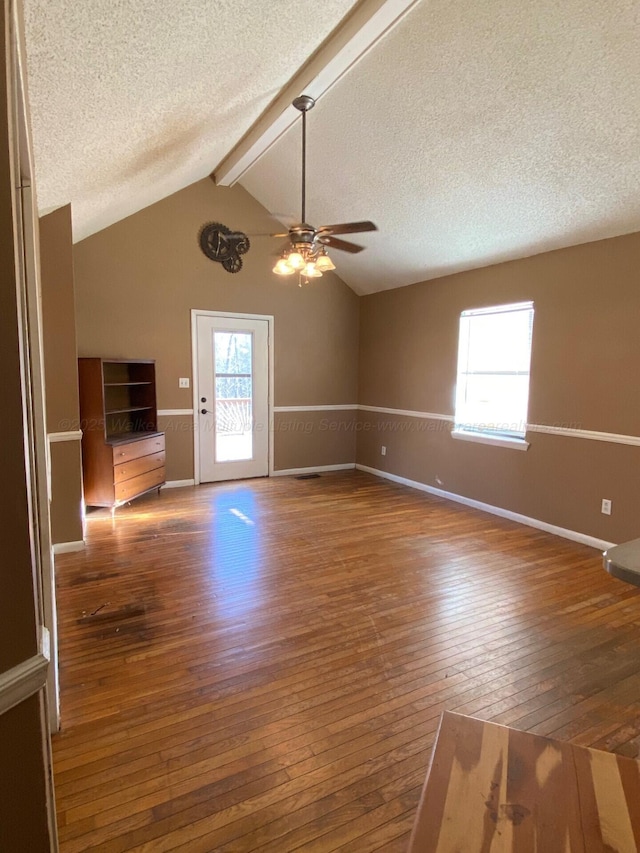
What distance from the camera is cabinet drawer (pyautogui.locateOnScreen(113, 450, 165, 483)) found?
4.40 meters

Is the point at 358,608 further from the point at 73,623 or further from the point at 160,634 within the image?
the point at 73,623

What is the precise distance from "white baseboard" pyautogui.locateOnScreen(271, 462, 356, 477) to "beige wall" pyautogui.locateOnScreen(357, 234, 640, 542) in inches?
49.3

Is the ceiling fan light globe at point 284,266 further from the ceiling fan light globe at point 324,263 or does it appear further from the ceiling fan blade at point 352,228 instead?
the ceiling fan blade at point 352,228

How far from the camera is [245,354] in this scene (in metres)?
5.80

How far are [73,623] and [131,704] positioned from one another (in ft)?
2.80

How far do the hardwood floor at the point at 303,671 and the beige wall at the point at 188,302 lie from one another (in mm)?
2051

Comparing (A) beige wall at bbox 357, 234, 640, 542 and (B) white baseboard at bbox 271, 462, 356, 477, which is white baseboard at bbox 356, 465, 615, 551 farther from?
(B) white baseboard at bbox 271, 462, 356, 477

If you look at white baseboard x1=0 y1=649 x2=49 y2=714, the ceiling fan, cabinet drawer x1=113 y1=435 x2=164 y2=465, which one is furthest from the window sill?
white baseboard x1=0 y1=649 x2=49 y2=714

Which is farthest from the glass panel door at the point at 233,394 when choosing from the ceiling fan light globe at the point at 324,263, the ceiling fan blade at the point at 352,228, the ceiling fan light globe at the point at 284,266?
the ceiling fan blade at the point at 352,228

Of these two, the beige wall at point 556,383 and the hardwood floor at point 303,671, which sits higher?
the beige wall at point 556,383

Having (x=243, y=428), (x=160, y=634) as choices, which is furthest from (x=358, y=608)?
(x=243, y=428)

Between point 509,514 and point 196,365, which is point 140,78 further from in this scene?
point 509,514

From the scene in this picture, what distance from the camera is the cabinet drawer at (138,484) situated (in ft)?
14.6

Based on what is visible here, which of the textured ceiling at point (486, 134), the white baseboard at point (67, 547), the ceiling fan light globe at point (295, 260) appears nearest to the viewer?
the textured ceiling at point (486, 134)
